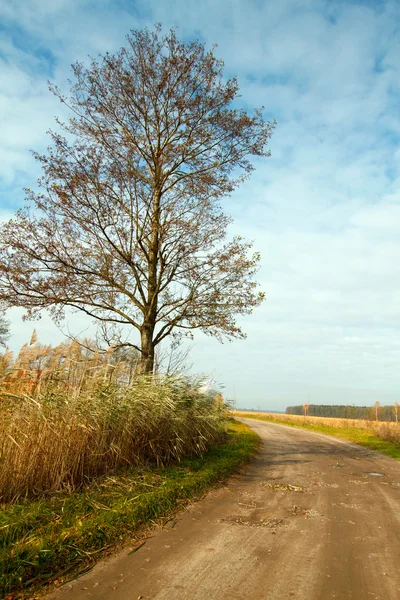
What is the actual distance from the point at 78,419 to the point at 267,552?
10.5ft

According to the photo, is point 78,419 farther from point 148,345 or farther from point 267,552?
point 148,345

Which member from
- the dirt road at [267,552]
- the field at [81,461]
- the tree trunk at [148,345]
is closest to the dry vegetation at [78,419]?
the field at [81,461]

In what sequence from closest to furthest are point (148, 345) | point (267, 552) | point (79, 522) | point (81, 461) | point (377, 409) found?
point (267, 552)
point (79, 522)
point (81, 461)
point (148, 345)
point (377, 409)

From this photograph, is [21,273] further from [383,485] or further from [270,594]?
[383,485]

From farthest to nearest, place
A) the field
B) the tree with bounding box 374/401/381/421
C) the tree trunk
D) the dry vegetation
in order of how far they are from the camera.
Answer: the tree with bounding box 374/401/381/421
the tree trunk
the dry vegetation
the field

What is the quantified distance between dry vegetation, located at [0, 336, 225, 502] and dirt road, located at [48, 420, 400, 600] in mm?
1584

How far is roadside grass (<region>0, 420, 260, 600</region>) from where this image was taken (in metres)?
3.68

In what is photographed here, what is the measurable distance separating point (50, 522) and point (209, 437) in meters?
6.42

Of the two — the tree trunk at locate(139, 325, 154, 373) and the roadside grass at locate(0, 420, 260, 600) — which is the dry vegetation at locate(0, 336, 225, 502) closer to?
the roadside grass at locate(0, 420, 260, 600)

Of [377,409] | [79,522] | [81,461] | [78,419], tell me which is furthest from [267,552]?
[377,409]

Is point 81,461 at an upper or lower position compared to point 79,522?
upper

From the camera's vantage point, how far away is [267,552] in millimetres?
4500

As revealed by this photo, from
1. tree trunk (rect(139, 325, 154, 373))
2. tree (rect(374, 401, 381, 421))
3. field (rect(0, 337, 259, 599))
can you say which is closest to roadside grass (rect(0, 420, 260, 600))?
field (rect(0, 337, 259, 599))

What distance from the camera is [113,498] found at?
5602mm
